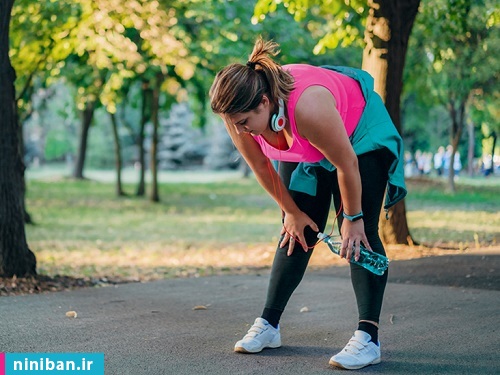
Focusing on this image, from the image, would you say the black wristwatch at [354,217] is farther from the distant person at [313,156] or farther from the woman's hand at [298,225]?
the woman's hand at [298,225]

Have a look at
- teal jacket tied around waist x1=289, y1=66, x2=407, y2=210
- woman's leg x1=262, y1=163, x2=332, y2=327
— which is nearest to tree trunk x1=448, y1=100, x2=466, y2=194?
woman's leg x1=262, y1=163, x2=332, y2=327

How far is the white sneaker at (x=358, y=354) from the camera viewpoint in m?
4.45

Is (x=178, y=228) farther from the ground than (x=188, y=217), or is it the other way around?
(x=178, y=228)

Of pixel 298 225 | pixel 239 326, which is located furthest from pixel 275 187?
pixel 239 326

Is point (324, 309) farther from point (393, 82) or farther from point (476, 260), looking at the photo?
point (393, 82)

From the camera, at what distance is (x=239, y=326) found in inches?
225

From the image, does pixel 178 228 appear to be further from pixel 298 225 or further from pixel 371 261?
pixel 371 261

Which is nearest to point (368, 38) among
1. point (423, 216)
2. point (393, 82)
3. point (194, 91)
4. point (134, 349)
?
point (393, 82)

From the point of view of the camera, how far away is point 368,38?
10953 mm

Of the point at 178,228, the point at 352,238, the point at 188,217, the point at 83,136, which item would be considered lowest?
the point at 188,217

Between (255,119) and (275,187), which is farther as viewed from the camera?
(275,187)

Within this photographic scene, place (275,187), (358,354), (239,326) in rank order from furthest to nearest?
(239,326) < (275,187) < (358,354)

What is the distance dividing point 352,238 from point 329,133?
0.65 metres

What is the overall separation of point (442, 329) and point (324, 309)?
1115 millimetres
